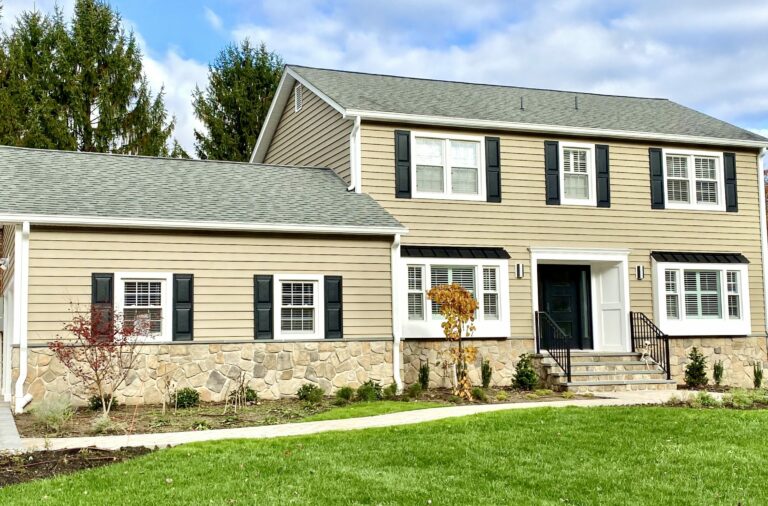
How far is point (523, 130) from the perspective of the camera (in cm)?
1784

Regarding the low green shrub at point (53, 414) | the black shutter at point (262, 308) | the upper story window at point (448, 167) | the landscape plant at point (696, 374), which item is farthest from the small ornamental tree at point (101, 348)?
the landscape plant at point (696, 374)

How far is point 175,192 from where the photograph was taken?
51.5ft

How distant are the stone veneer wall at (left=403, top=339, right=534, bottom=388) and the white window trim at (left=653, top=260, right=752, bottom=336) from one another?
10.7ft

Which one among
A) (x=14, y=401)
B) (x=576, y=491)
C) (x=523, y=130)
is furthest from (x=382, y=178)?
(x=576, y=491)

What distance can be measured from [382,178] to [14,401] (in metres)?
7.77

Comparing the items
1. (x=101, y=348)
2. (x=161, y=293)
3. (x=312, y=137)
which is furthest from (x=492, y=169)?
(x=101, y=348)

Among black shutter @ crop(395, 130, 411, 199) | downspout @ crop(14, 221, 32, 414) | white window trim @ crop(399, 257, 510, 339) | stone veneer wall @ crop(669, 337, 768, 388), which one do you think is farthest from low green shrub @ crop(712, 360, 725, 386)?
downspout @ crop(14, 221, 32, 414)

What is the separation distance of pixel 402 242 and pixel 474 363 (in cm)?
277

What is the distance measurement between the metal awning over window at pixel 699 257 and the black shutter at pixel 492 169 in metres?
3.94

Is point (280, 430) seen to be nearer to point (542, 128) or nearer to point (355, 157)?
point (355, 157)

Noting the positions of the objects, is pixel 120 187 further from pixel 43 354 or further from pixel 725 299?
pixel 725 299

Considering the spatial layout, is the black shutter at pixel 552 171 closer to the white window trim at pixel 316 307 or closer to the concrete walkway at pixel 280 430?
the white window trim at pixel 316 307

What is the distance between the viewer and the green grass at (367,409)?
12.2 meters

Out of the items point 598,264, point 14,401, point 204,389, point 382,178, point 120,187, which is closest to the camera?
point 14,401
